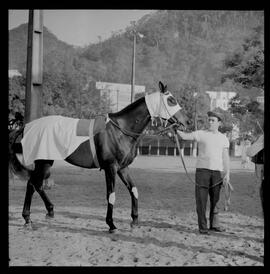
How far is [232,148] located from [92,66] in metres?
2.88

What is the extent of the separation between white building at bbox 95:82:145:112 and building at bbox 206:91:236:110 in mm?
1300

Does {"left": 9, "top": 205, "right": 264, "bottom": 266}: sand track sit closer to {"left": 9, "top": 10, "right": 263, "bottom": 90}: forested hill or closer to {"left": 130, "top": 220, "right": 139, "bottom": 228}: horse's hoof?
{"left": 130, "top": 220, "right": 139, "bottom": 228}: horse's hoof

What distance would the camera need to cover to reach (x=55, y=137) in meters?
5.80

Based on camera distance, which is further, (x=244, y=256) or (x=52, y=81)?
(x=52, y=81)

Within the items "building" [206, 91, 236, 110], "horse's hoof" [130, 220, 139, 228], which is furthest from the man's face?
"horse's hoof" [130, 220, 139, 228]

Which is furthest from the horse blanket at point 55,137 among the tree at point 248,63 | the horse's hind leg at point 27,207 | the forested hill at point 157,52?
the tree at point 248,63

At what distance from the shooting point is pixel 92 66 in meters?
6.84

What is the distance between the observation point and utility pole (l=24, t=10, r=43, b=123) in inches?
265

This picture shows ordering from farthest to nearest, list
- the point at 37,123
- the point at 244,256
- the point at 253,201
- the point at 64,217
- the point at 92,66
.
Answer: the point at 253,201 < the point at 92,66 < the point at 64,217 < the point at 37,123 < the point at 244,256

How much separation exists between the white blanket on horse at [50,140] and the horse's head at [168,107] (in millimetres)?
1131

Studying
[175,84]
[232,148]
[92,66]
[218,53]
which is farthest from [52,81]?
[232,148]

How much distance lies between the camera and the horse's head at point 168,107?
5.57 meters
